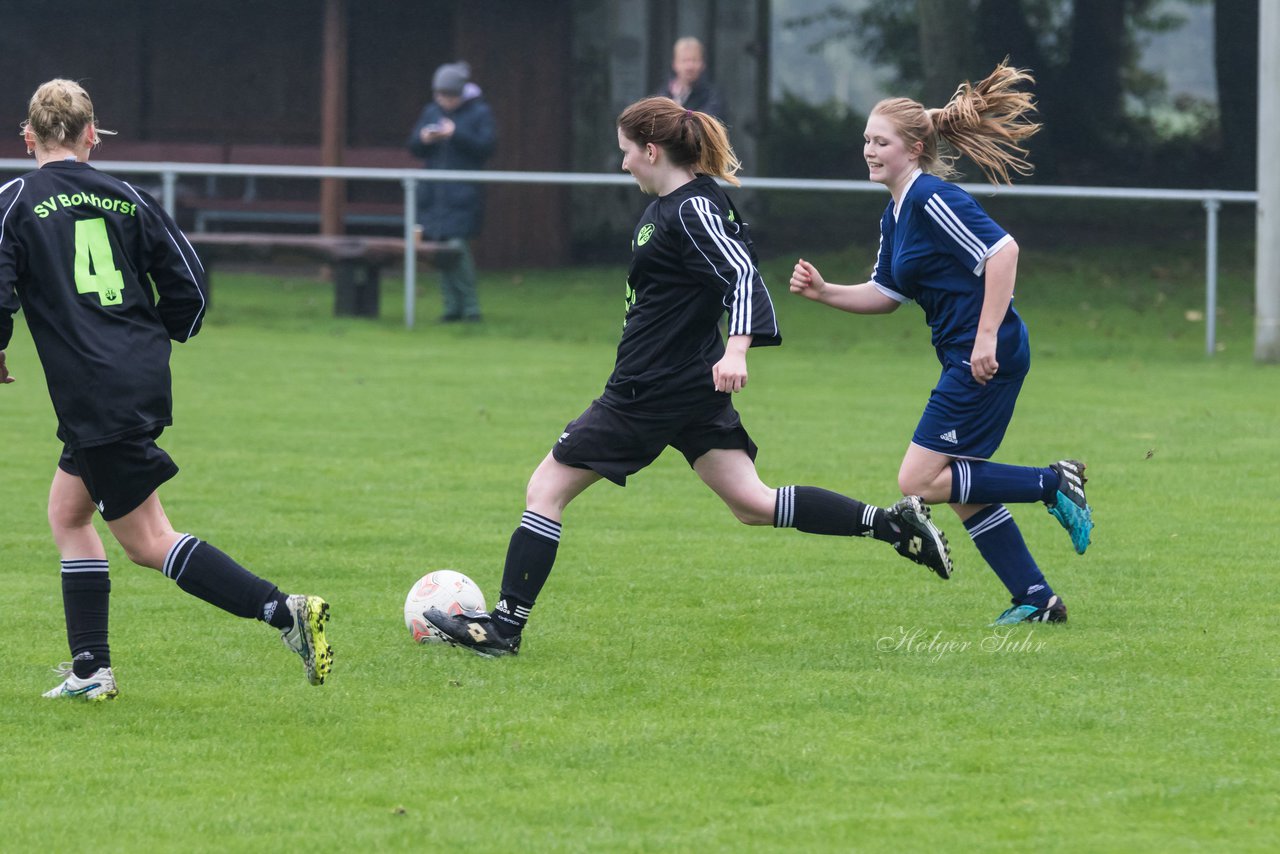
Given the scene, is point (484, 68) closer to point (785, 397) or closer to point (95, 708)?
point (785, 397)

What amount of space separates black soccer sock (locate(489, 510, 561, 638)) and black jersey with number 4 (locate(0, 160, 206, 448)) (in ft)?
3.63

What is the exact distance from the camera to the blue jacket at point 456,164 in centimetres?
1588

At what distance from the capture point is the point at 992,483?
5.70 m

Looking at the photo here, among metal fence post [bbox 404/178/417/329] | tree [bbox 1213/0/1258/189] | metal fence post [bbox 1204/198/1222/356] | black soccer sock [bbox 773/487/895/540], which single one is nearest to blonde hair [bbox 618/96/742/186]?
black soccer sock [bbox 773/487/895/540]

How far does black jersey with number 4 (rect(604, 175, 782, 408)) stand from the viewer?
17.3 feet

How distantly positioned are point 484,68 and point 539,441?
11831 millimetres

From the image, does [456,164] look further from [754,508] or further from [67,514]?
[67,514]

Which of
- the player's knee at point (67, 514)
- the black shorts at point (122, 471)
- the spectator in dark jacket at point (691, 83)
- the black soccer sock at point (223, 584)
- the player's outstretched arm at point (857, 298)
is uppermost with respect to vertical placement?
the spectator in dark jacket at point (691, 83)

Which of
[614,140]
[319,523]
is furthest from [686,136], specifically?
[614,140]

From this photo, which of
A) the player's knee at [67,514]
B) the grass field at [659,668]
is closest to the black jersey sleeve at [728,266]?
the grass field at [659,668]

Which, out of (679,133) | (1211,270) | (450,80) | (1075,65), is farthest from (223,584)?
(1075,65)

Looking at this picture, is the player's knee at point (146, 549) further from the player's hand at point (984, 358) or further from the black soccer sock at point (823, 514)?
the player's hand at point (984, 358)

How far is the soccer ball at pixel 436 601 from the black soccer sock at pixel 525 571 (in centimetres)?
18

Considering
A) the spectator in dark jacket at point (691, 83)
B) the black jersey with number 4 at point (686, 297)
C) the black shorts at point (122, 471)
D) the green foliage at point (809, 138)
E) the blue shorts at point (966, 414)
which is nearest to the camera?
the black shorts at point (122, 471)
